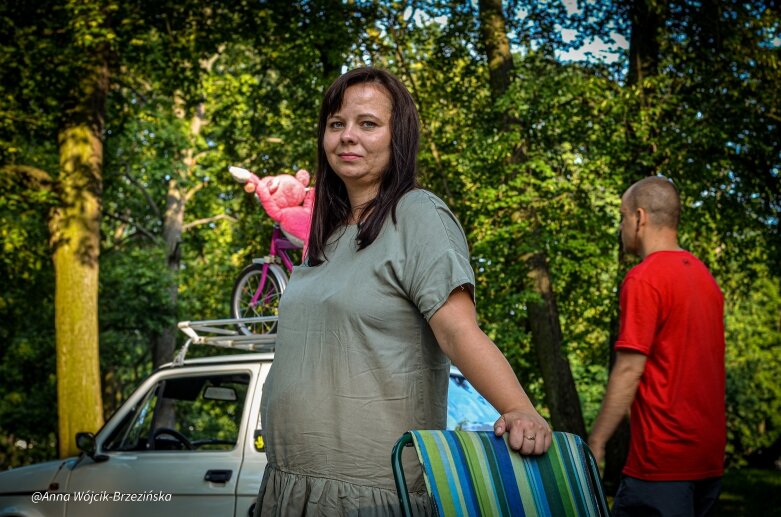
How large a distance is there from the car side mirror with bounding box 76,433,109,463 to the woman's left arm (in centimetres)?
473

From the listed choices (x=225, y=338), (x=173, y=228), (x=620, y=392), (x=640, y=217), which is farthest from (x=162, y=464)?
(x=173, y=228)

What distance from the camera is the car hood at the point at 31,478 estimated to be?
620 centimetres

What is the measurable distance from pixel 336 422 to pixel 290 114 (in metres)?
16.5

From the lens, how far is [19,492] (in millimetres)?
6258

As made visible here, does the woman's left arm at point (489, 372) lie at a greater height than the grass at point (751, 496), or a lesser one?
greater

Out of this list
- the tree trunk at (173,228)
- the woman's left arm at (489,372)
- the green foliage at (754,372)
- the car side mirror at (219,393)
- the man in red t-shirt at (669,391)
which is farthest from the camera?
the green foliage at (754,372)

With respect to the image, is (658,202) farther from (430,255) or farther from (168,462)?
(168,462)

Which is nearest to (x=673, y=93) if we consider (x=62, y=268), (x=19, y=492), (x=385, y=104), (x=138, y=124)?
(x=62, y=268)

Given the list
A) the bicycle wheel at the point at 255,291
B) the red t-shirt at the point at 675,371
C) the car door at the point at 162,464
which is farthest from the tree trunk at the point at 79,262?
the red t-shirt at the point at 675,371

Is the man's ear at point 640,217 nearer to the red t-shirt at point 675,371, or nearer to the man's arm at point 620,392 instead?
the red t-shirt at point 675,371

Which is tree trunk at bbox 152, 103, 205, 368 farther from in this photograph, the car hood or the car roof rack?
the car roof rack

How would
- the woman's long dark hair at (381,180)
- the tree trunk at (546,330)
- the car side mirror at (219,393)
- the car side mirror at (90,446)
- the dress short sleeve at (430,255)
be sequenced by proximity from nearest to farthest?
the dress short sleeve at (430,255) → the woman's long dark hair at (381,180) → the car side mirror at (219,393) → the car side mirror at (90,446) → the tree trunk at (546,330)

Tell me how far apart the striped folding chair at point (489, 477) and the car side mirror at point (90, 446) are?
4.65 m

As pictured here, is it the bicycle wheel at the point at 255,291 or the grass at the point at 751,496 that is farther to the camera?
the grass at the point at 751,496
